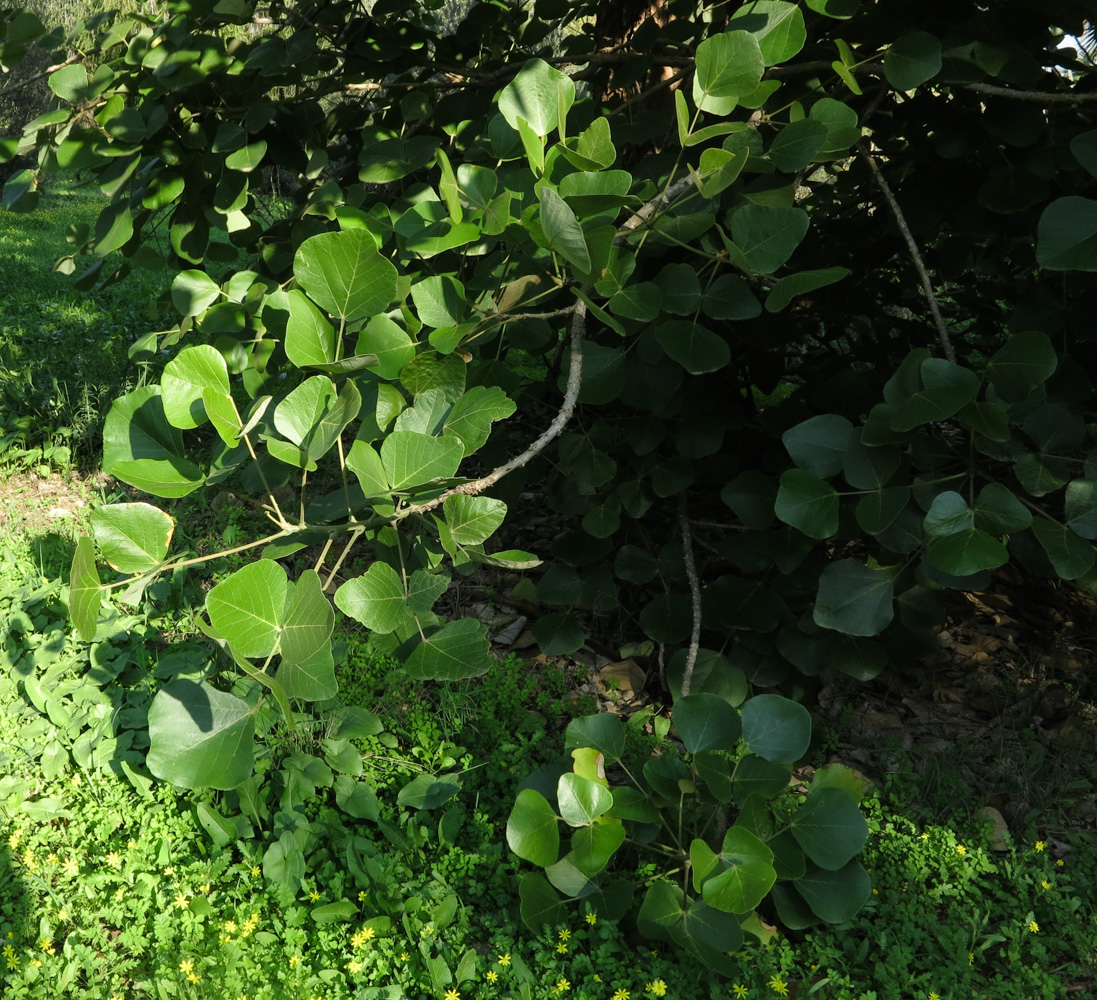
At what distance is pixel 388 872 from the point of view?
1.79 meters

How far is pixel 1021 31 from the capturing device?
4.86ft

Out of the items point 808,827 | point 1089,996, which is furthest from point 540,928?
point 1089,996

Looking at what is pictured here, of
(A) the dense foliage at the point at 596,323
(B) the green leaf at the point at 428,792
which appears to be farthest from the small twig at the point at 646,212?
(B) the green leaf at the point at 428,792

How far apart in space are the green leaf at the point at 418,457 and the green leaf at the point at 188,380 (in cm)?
16

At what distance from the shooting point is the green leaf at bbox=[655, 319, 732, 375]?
3.90ft

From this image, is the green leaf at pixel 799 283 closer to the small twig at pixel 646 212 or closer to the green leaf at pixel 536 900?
the small twig at pixel 646 212

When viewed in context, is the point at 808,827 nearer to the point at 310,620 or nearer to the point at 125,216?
the point at 310,620

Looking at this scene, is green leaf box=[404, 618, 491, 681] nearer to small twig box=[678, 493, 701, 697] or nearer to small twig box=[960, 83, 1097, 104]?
small twig box=[678, 493, 701, 697]

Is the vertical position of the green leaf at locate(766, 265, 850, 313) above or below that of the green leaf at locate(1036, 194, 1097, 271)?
above

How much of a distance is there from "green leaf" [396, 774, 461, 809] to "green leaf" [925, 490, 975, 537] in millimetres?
1292

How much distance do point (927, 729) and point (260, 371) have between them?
1936 millimetres

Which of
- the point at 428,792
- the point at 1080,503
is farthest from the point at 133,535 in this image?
the point at 428,792

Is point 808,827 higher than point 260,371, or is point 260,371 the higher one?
point 260,371

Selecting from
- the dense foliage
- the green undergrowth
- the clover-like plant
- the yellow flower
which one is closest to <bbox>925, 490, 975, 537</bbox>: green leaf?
the dense foliage
